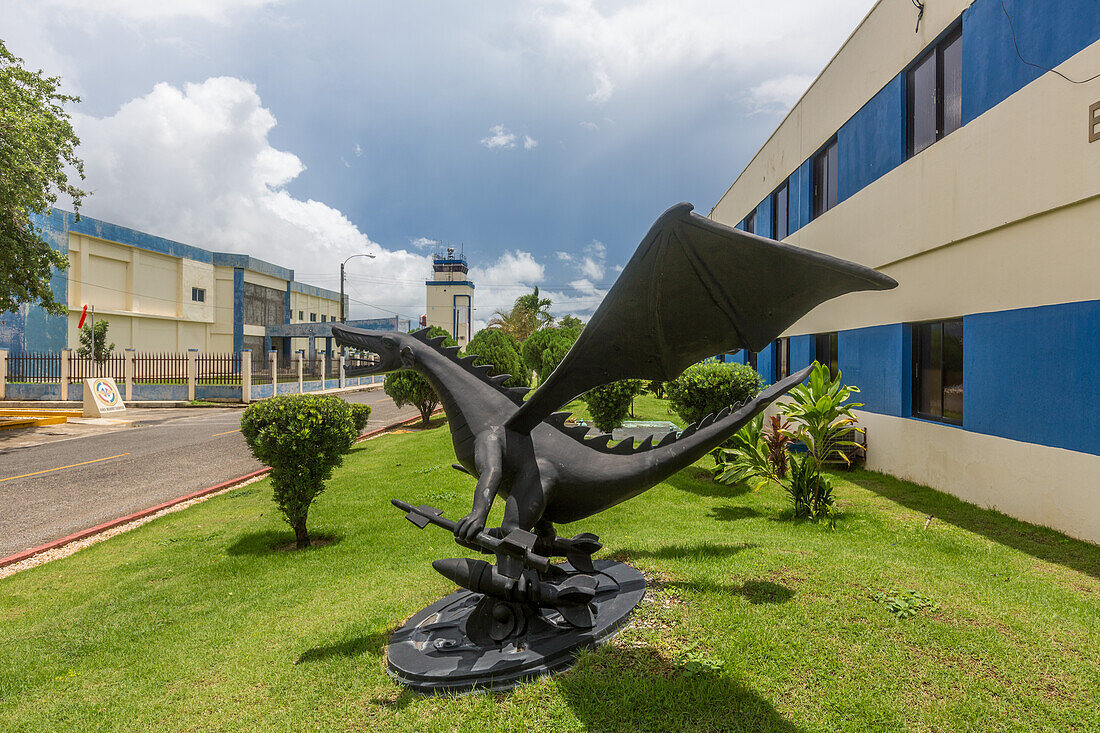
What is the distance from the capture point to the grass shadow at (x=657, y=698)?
2832 millimetres

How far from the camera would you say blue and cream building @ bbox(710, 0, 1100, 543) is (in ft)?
18.4

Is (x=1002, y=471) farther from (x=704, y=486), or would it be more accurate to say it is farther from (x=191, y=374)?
(x=191, y=374)

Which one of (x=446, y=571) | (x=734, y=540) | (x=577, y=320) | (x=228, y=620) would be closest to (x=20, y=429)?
(x=228, y=620)

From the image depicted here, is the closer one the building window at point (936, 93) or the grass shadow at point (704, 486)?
the building window at point (936, 93)

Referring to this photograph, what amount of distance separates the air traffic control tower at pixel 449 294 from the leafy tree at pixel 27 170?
43810mm

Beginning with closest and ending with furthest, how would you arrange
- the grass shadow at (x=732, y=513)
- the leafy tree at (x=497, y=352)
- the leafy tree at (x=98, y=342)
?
the grass shadow at (x=732, y=513), the leafy tree at (x=497, y=352), the leafy tree at (x=98, y=342)

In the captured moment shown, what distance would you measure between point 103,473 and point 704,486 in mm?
12226

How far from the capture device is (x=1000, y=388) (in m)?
6.63

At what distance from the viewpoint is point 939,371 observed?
26.7 feet

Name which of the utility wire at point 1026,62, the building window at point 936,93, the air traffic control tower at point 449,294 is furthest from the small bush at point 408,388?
the air traffic control tower at point 449,294

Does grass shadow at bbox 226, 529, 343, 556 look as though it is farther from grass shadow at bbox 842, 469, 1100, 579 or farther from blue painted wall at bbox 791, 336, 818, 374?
blue painted wall at bbox 791, 336, 818, 374

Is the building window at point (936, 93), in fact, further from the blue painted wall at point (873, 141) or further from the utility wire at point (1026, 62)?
the utility wire at point (1026, 62)

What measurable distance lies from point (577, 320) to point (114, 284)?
44646mm

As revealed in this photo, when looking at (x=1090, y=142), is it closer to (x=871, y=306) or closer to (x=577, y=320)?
(x=871, y=306)
